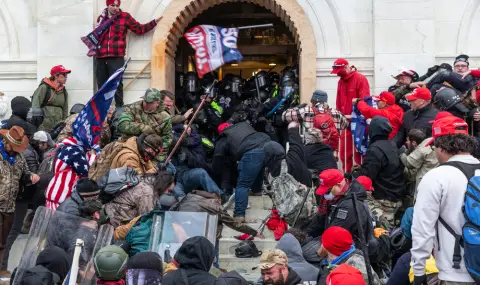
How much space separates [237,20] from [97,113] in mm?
7848

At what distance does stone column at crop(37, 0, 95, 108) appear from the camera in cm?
1580

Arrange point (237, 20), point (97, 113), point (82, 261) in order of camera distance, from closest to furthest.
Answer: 1. point (82, 261)
2. point (97, 113)
3. point (237, 20)

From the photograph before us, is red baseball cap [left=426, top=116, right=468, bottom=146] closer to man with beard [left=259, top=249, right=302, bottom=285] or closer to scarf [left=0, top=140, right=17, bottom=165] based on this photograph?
man with beard [left=259, top=249, right=302, bottom=285]

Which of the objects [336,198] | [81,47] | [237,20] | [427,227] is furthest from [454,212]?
[237,20]

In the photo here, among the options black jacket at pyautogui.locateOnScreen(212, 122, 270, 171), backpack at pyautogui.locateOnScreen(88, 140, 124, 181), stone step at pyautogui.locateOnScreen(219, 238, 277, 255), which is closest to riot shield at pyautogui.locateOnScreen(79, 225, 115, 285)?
backpack at pyautogui.locateOnScreen(88, 140, 124, 181)

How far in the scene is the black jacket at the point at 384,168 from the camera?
11.4m

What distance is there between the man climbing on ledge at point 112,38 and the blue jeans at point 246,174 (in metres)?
3.91

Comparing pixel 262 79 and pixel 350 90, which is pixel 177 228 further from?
pixel 262 79

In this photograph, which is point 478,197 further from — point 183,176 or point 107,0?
point 107,0

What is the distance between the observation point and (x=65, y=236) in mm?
8281

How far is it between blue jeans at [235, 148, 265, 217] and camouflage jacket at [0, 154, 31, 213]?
287cm

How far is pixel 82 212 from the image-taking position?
9031mm

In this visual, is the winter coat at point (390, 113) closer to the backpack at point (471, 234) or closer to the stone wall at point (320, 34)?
the stone wall at point (320, 34)

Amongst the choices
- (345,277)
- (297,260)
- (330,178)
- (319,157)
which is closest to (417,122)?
(319,157)
